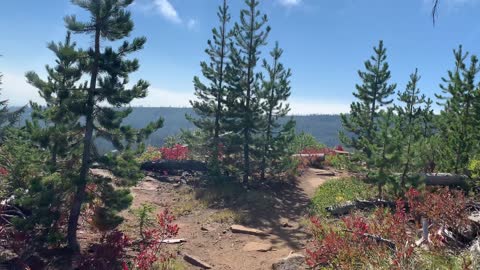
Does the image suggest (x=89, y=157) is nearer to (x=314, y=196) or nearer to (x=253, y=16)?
(x=314, y=196)

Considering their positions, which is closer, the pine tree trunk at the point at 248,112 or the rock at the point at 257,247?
the rock at the point at 257,247

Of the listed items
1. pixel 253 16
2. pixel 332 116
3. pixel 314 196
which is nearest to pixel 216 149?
pixel 314 196

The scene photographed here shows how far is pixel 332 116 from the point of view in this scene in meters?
128

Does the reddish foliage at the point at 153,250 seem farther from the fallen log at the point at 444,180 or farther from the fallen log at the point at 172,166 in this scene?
the fallen log at the point at 172,166

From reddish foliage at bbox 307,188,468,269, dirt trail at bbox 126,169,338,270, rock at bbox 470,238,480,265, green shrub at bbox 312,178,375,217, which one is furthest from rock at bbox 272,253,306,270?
green shrub at bbox 312,178,375,217

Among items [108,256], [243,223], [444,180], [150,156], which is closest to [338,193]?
[444,180]

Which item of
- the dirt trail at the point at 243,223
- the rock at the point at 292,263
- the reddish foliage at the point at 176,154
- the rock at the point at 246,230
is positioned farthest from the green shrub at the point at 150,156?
the rock at the point at 292,263

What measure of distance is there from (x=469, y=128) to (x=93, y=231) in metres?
14.0

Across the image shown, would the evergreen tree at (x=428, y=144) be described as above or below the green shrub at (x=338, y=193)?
above

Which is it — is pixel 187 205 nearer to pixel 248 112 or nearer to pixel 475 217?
pixel 248 112

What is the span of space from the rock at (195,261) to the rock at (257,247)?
1557mm

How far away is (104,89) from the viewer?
8930 millimetres

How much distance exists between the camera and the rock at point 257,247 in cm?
1007

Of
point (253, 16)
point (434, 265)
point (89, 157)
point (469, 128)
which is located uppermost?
point (253, 16)
